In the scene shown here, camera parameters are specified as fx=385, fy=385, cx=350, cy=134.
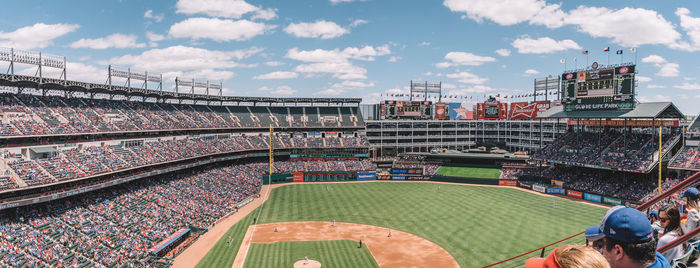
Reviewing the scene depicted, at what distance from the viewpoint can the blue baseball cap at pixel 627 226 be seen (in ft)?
11.1

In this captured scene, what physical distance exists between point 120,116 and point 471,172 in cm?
6076

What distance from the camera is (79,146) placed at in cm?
4397

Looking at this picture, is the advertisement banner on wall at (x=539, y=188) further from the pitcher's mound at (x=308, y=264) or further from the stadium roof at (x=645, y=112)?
the pitcher's mound at (x=308, y=264)

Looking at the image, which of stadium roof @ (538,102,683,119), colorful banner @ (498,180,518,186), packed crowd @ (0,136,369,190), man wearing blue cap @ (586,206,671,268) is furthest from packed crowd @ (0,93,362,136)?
man wearing blue cap @ (586,206,671,268)

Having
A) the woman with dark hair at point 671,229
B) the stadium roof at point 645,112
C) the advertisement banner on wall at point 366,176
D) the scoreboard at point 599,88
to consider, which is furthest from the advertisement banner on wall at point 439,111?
the woman with dark hair at point 671,229

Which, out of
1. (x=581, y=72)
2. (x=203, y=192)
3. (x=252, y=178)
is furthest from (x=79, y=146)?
(x=581, y=72)

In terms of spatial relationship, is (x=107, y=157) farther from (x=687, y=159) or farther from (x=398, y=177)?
(x=687, y=159)

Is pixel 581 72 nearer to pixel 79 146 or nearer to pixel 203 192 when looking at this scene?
pixel 203 192

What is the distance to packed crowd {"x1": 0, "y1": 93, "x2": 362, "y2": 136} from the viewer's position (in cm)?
4122

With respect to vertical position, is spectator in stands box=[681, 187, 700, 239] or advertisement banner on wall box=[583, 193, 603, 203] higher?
spectator in stands box=[681, 187, 700, 239]

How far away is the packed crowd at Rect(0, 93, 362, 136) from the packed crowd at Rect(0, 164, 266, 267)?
9.23 m

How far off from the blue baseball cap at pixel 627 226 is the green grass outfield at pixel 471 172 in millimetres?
71463

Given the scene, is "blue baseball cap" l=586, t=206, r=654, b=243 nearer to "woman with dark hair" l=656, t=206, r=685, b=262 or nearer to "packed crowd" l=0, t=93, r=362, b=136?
"woman with dark hair" l=656, t=206, r=685, b=262

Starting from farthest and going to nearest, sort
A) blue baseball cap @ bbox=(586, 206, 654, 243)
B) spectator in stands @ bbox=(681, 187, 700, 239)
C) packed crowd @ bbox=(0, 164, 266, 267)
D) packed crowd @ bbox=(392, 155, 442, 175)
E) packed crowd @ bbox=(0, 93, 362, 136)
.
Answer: packed crowd @ bbox=(392, 155, 442, 175) → packed crowd @ bbox=(0, 93, 362, 136) → packed crowd @ bbox=(0, 164, 266, 267) → spectator in stands @ bbox=(681, 187, 700, 239) → blue baseball cap @ bbox=(586, 206, 654, 243)
